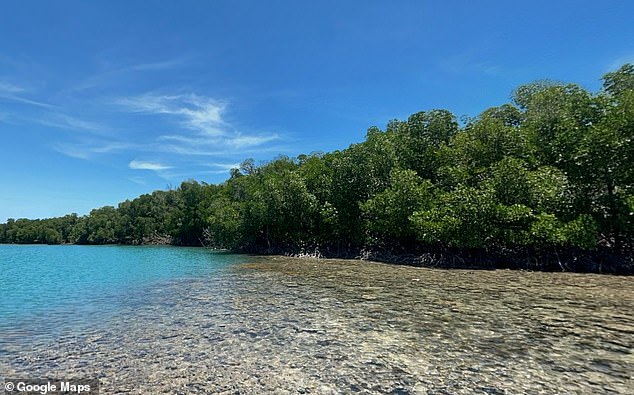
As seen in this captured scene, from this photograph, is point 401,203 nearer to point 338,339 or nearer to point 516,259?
point 516,259

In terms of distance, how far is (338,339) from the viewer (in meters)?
8.33

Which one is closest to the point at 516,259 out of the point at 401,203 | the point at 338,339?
the point at 401,203

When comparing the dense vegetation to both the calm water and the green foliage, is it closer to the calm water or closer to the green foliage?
the green foliage

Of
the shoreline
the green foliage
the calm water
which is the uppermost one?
the green foliage

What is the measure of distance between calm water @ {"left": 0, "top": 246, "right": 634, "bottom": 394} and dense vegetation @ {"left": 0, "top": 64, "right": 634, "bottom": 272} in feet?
23.6

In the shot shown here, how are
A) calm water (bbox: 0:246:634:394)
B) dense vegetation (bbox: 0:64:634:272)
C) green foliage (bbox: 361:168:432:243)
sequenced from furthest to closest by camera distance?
1. green foliage (bbox: 361:168:432:243)
2. dense vegetation (bbox: 0:64:634:272)
3. calm water (bbox: 0:246:634:394)

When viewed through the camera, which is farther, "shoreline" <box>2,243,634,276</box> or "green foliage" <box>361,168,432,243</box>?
"green foliage" <box>361,168,432,243</box>

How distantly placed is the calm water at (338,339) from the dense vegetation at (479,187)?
7.20 m

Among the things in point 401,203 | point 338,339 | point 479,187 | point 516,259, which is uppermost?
point 479,187

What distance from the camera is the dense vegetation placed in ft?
66.0

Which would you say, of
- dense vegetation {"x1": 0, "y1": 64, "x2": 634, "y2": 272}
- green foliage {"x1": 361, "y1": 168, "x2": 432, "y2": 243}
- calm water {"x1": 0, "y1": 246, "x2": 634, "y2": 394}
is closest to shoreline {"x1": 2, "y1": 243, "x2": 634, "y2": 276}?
dense vegetation {"x1": 0, "y1": 64, "x2": 634, "y2": 272}

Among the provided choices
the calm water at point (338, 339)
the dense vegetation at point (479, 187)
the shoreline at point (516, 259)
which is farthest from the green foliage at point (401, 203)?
the calm water at point (338, 339)

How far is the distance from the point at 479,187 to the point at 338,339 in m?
20.4

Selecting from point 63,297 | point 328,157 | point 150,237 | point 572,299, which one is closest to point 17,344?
point 63,297
